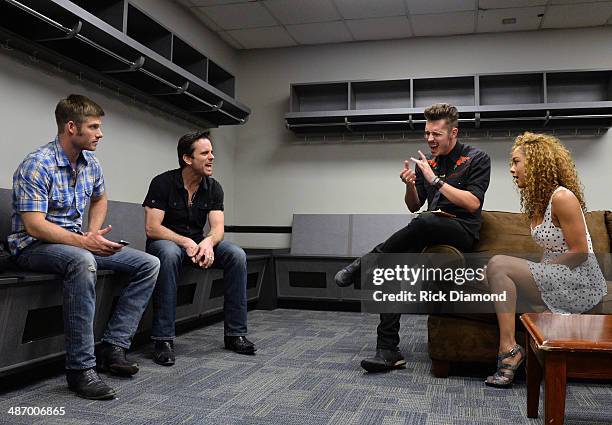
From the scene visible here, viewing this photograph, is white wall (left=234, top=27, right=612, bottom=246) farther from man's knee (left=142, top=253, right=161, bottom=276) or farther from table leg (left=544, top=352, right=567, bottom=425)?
table leg (left=544, top=352, right=567, bottom=425)

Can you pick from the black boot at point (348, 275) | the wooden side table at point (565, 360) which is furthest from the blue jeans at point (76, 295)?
the wooden side table at point (565, 360)

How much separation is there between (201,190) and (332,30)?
2468 millimetres

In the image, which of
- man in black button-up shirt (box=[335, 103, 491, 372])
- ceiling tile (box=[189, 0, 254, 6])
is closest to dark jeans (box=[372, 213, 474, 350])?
man in black button-up shirt (box=[335, 103, 491, 372])

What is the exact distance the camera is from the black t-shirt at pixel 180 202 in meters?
2.79

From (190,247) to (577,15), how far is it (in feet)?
11.9

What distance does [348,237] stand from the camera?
4789 millimetres

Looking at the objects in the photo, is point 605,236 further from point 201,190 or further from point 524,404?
point 201,190

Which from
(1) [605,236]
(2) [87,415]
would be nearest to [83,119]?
(2) [87,415]

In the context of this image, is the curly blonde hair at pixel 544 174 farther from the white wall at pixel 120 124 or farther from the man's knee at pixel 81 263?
the white wall at pixel 120 124

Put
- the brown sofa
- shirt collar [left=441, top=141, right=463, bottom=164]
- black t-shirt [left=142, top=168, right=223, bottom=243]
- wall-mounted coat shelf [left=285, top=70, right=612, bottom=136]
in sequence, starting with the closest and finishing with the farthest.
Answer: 1. the brown sofa
2. shirt collar [left=441, top=141, right=463, bottom=164]
3. black t-shirt [left=142, top=168, right=223, bottom=243]
4. wall-mounted coat shelf [left=285, top=70, right=612, bottom=136]

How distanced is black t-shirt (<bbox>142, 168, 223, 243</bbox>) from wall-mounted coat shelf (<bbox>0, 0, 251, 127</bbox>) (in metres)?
0.79

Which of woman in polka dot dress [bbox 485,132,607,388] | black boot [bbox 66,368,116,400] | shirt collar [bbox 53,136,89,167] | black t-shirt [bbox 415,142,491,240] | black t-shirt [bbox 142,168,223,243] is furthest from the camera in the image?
black t-shirt [bbox 142,168,223,243]

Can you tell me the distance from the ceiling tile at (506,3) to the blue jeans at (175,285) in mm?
2793

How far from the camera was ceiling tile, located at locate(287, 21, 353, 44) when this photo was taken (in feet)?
15.4
